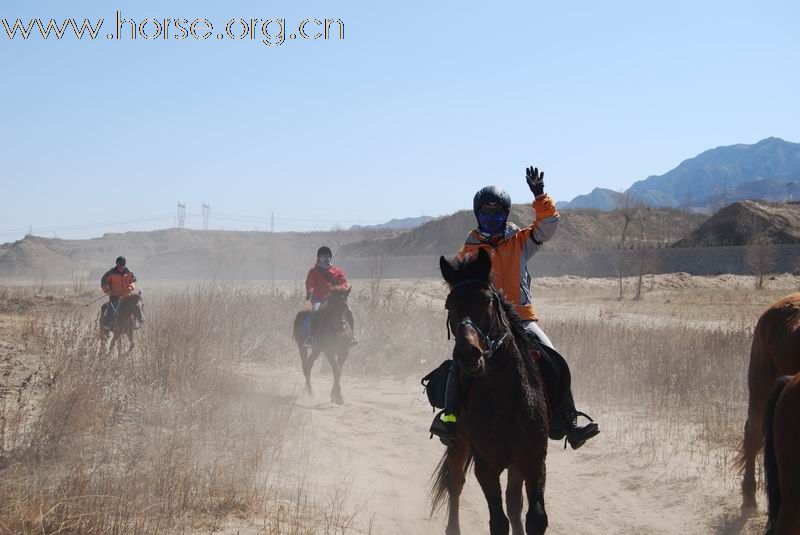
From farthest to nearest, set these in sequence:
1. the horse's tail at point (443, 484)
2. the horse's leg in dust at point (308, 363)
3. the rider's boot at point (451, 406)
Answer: the horse's leg in dust at point (308, 363) → the horse's tail at point (443, 484) → the rider's boot at point (451, 406)

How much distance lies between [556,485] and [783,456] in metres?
4.13

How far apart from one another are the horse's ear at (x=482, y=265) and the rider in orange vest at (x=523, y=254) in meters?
0.49

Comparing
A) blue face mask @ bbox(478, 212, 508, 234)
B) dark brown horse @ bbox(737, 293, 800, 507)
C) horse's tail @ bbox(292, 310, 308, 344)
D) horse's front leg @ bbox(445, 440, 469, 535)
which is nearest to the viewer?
blue face mask @ bbox(478, 212, 508, 234)

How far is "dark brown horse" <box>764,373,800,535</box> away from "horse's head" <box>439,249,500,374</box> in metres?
1.76

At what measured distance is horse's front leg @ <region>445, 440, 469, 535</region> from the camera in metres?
6.05

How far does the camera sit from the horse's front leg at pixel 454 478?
6.05 metres

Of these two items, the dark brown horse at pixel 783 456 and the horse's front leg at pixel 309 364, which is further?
the horse's front leg at pixel 309 364

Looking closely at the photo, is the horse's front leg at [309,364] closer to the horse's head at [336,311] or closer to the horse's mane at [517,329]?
the horse's head at [336,311]

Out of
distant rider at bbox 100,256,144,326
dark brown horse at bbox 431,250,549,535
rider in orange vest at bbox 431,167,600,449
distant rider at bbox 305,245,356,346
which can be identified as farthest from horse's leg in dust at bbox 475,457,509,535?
distant rider at bbox 100,256,144,326

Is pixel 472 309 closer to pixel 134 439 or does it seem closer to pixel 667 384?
pixel 134 439

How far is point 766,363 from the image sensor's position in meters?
6.93

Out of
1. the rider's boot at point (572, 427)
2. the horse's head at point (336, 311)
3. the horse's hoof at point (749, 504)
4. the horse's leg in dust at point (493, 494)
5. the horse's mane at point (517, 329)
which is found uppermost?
the horse's mane at point (517, 329)

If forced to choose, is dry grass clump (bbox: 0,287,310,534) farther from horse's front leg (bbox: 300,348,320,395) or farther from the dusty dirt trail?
horse's front leg (bbox: 300,348,320,395)

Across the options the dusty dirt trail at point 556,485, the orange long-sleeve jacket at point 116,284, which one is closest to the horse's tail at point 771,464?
the dusty dirt trail at point 556,485
